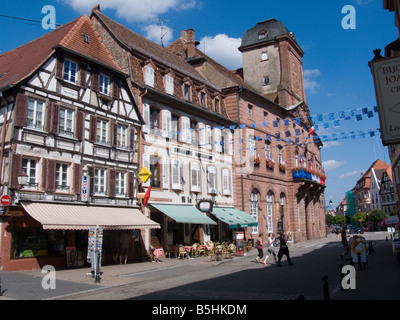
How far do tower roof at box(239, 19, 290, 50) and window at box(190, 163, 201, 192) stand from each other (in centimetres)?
2209

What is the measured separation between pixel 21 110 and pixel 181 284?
9.93 m

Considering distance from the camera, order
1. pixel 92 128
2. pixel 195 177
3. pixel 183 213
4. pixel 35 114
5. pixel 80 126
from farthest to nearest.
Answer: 1. pixel 195 177
2. pixel 183 213
3. pixel 92 128
4. pixel 80 126
5. pixel 35 114

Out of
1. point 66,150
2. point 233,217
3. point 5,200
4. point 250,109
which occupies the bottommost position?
point 233,217

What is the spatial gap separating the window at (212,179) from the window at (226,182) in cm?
109

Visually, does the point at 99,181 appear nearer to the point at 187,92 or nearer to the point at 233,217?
the point at 187,92

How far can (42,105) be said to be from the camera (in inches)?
707

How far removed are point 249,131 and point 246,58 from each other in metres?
13.8

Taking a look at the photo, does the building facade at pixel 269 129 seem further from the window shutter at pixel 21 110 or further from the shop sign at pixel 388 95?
the shop sign at pixel 388 95

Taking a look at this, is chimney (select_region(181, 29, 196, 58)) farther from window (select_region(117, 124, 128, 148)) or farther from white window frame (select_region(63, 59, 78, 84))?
white window frame (select_region(63, 59, 78, 84))

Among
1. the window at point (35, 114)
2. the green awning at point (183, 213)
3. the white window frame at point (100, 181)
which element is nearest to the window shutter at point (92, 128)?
the white window frame at point (100, 181)

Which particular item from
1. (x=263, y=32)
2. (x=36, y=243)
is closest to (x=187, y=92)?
(x=36, y=243)

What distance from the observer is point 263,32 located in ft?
145
